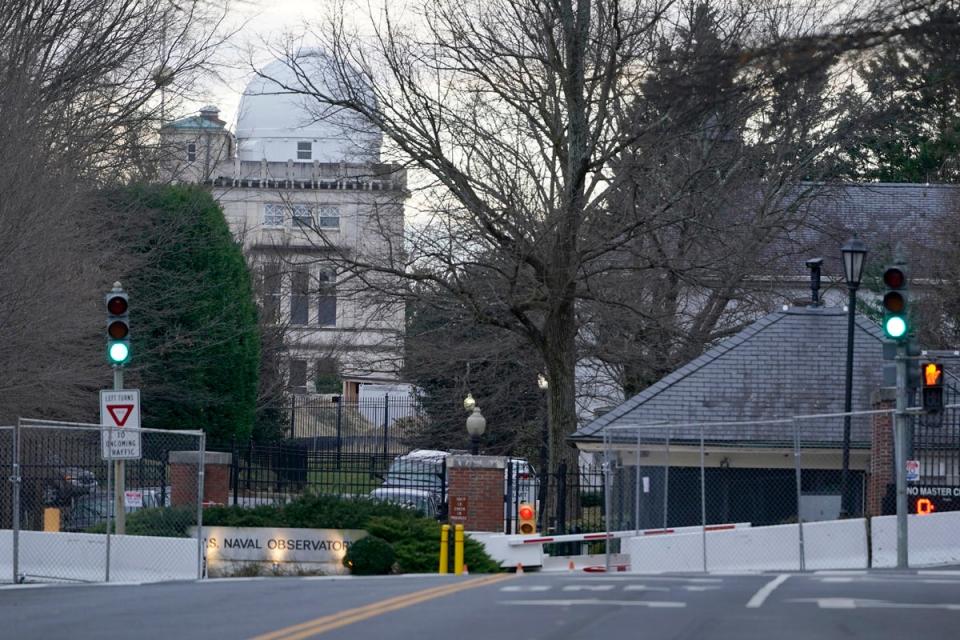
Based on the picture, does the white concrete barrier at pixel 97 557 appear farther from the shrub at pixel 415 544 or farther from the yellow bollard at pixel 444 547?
the yellow bollard at pixel 444 547

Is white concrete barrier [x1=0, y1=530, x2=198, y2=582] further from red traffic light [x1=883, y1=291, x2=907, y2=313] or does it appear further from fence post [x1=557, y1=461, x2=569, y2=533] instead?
red traffic light [x1=883, y1=291, x2=907, y2=313]

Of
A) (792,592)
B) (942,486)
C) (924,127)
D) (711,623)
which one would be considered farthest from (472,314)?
(924,127)

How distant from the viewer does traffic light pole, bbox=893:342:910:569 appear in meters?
18.1

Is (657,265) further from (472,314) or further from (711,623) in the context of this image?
(711,623)

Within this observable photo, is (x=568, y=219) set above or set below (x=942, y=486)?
above

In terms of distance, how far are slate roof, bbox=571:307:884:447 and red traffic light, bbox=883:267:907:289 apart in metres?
7.24

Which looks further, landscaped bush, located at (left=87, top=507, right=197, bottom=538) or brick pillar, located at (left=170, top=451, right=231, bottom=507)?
brick pillar, located at (left=170, top=451, right=231, bottom=507)

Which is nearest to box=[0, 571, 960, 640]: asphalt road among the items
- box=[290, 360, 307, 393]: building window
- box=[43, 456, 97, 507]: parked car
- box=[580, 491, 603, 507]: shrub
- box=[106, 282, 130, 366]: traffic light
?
box=[106, 282, 130, 366]: traffic light

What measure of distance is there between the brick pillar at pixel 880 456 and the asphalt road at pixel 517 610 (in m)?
7.19

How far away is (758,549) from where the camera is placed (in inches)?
807

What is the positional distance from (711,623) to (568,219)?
54.1 ft

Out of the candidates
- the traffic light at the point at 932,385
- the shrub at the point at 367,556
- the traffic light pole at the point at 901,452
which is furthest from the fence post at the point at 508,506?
the traffic light at the point at 932,385

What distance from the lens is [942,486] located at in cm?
2045

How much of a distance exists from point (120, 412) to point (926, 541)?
11389mm
